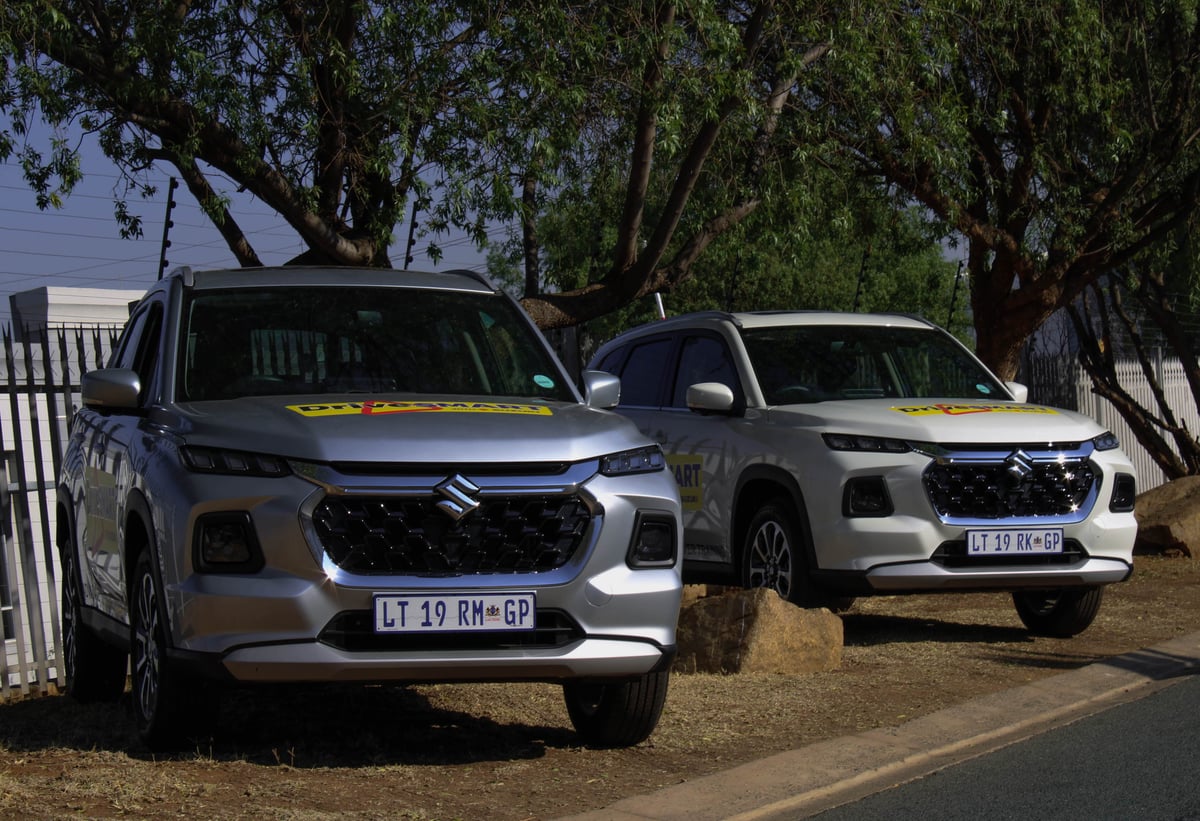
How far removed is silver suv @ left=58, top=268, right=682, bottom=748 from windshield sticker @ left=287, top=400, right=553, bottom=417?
0.8 inches

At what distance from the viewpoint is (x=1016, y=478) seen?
29.0 feet

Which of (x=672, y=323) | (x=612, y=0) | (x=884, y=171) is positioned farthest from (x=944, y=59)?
(x=672, y=323)

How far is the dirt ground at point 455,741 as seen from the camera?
552 centimetres

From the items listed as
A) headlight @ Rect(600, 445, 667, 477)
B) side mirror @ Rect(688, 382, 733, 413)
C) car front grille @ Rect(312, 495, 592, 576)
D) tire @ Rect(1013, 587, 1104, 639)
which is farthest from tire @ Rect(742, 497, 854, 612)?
car front grille @ Rect(312, 495, 592, 576)

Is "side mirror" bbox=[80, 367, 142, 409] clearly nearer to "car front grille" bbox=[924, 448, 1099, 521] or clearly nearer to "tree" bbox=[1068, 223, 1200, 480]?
"car front grille" bbox=[924, 448, 1099, 521]

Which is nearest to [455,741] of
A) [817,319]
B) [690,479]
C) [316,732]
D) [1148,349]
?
[316,732]

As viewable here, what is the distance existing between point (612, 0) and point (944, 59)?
10.8 ft

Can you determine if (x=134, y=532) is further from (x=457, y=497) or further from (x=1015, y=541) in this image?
(x=1015, y=541)

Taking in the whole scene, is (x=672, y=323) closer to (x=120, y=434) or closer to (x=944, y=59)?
(x=944, y=59)

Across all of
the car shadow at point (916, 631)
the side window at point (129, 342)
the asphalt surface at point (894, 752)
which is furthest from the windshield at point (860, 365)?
the side window at point (129, 342)

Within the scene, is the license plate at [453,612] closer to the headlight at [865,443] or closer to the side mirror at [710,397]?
the headlight at [865,443]

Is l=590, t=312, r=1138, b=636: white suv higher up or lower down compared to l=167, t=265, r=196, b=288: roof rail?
lower down

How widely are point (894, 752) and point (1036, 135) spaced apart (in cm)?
1116

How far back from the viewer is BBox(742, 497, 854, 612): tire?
9.07 metres
